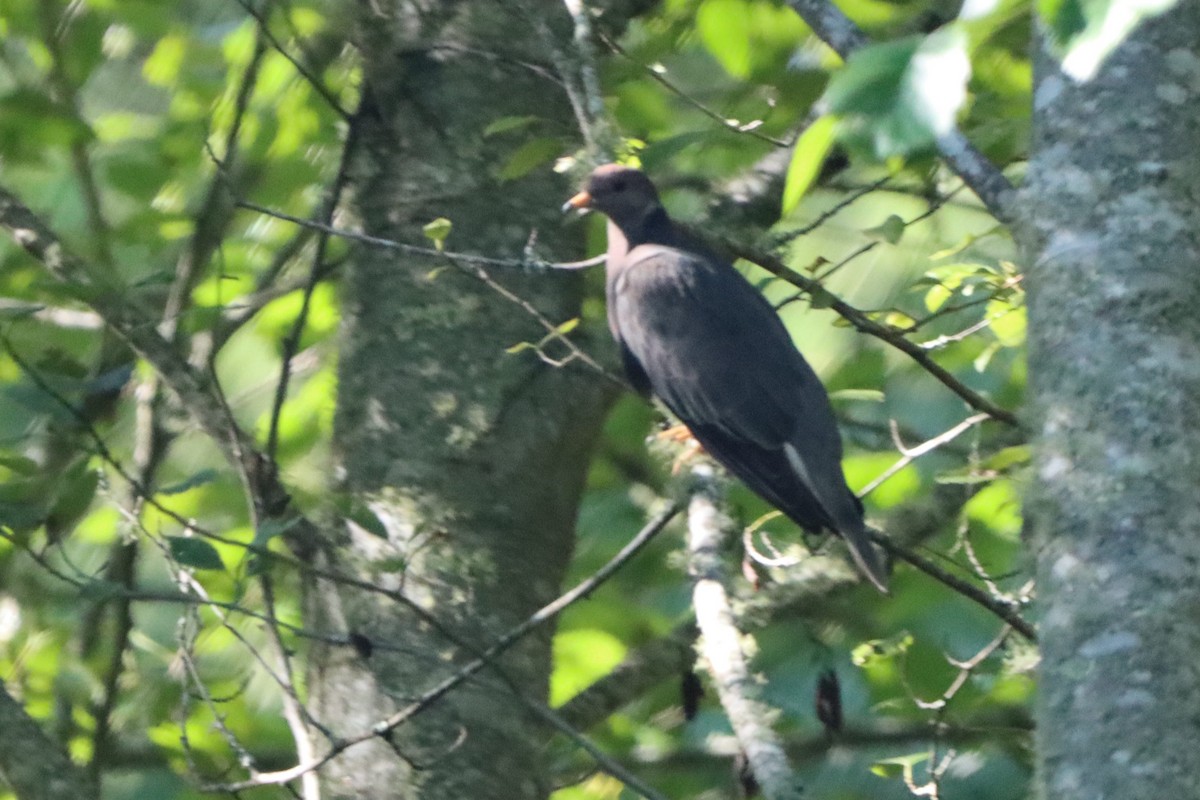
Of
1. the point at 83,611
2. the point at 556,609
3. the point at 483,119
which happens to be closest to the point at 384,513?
the point at 556,609

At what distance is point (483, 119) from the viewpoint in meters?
3.47

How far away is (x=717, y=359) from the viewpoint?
3580 millimetres

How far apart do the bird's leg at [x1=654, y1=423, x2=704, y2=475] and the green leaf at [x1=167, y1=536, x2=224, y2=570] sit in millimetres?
923

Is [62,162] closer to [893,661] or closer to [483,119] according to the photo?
[483,119]

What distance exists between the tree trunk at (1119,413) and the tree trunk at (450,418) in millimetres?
1259

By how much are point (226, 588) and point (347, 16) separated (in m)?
1.41

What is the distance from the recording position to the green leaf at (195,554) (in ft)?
8.18

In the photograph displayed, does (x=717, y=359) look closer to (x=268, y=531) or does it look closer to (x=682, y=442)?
(x=682, y=442)

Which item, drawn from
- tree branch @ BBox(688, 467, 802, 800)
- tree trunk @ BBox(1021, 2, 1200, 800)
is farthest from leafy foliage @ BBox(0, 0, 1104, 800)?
tree trunk @ BBox(1021, 2, 1200, 800)

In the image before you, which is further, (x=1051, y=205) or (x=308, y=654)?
(x=308, y=654)

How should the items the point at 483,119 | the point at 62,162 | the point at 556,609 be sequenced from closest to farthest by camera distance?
the point at 556,609, the point at 483,119, the point at 62,162

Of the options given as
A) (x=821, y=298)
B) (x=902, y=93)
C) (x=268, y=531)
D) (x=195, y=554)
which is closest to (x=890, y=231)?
(x=821, y=298)

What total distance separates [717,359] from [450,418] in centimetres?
68

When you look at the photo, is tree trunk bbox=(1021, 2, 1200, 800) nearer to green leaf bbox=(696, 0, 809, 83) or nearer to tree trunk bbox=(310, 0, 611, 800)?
tree trunk bbox=(310, 0, 611, 800)
